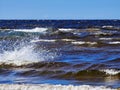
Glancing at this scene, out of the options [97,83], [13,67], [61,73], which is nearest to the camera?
[97,83]

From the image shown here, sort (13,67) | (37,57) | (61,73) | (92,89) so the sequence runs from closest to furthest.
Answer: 1. (92,89)
2. (61,73)
3. (13,67)
4. (37,57)

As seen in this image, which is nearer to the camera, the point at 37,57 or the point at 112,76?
the point at 112,76

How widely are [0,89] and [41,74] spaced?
4329 millimetres

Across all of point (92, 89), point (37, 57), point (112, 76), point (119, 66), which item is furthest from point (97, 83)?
point (37, 57)

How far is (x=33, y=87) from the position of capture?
9883 millimetres

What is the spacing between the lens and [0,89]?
9969mm

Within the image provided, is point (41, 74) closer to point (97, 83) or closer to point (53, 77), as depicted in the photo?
point (53, 77)

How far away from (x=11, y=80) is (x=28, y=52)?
22.8 ft

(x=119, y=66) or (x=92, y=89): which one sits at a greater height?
(x=92, y=89)

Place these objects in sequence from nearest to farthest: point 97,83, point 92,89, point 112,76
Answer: point 92,89 < point 97,83 < point 112,76

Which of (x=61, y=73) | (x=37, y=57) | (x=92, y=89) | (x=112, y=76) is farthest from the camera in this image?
(x=37, y=57)

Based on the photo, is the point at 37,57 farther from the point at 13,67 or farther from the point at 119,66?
the point at 119,66

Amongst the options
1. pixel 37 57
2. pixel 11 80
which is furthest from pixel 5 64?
pixel 11 80

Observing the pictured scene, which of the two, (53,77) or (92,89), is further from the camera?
(53,77)
